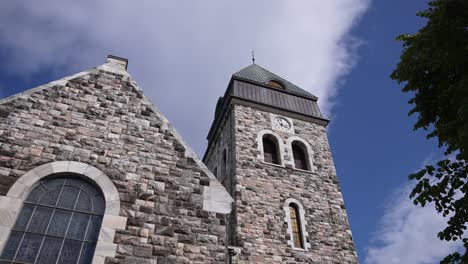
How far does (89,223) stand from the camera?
5434mm

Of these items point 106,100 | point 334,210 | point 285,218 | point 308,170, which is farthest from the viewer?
point 308,170

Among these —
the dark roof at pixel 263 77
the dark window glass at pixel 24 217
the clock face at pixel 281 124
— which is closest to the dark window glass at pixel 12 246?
the dark window glass at pixel 24 217

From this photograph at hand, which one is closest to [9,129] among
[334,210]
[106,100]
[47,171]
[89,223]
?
[47,171]

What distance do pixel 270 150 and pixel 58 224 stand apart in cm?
1043

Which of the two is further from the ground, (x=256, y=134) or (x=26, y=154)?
(x=256, y=134)

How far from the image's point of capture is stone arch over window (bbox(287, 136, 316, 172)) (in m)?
14.6

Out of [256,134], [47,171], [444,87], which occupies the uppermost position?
[256,134]

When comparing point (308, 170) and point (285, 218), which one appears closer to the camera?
point (285, 218)

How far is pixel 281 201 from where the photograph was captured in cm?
1260

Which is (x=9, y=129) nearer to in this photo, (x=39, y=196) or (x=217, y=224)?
(x=39, y=196)

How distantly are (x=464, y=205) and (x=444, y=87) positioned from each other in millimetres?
2399

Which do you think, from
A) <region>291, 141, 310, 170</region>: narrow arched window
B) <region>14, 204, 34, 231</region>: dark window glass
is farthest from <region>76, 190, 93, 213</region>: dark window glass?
<region>291, 141, 310, 170</region>: narrow arched window

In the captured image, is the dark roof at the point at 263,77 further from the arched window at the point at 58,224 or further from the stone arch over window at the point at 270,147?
the arched window at the point at 58,224

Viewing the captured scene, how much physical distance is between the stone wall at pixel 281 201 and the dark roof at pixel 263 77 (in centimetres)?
258
